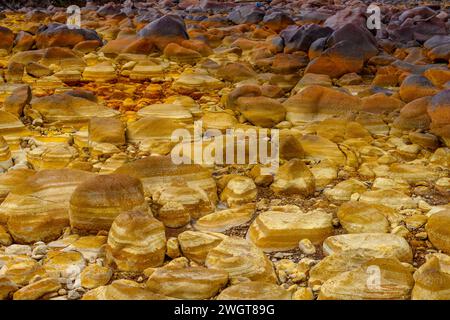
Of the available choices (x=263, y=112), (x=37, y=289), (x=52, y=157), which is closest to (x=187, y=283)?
(x=37, y=289)

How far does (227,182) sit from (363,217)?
1.01 metres

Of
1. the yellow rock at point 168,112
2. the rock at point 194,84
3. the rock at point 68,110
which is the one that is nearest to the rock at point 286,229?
the yellow rock at point 168,112

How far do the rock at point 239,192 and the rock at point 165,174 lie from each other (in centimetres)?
9

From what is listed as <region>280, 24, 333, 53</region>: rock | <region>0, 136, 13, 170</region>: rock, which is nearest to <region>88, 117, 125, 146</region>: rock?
<region>0, 136, 13, 170</region>: rock

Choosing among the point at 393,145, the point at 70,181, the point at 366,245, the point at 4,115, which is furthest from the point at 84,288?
the point at 393,145

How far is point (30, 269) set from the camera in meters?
2.81

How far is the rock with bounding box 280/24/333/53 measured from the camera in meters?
7.85

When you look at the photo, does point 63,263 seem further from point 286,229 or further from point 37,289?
point 286,229

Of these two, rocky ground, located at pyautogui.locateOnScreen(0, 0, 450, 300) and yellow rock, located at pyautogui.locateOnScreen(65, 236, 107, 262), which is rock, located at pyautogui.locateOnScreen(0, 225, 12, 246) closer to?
rocky ground, located at pyautogui.locateOnScreen(0, 0, 450, 300)

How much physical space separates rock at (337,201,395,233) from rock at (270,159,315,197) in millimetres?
432

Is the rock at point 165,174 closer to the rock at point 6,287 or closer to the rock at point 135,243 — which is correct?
the rock at point 135,243

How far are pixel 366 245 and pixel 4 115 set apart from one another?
332cm

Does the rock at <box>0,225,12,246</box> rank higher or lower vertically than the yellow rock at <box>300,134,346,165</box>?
lower
